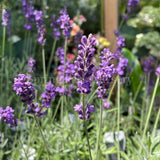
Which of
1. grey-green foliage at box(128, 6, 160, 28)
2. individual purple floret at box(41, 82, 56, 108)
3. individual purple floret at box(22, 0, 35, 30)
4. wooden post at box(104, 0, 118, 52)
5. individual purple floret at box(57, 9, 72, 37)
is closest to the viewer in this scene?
individual purple floret at box(41, 82, 56, 108)

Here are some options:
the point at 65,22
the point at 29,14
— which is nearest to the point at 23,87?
the point at 65,22

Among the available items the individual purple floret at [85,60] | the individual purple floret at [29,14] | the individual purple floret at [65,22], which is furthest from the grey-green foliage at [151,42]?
the individual purple floret at [85,60]

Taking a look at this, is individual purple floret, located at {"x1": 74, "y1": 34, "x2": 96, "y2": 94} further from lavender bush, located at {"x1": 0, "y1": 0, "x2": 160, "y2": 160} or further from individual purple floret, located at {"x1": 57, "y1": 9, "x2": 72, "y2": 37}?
individual purple floret, located at {"x1": 57, "y1": 9, "x2": 72, "y2": 37}

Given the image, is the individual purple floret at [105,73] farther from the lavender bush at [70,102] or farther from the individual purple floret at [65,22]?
the individual purple floret at [65,22]

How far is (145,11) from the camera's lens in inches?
162

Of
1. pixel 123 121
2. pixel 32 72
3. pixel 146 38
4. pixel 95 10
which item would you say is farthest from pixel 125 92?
pixel 95 10

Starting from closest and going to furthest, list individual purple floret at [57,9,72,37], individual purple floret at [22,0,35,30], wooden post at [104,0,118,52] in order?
individual purple floret at [57,9,72,37]
individual purple floret at [22,0,35,30]
wooden post at [104,0,118,52]

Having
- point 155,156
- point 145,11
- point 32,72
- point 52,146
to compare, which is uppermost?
Result: point 145,11

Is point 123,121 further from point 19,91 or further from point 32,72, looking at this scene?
point 19,91

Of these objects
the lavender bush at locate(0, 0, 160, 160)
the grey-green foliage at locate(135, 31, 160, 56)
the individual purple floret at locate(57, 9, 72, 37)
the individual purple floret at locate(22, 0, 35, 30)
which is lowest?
the lavender bush at locate(0, 0, 160, 160)

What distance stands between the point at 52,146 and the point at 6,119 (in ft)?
2.55

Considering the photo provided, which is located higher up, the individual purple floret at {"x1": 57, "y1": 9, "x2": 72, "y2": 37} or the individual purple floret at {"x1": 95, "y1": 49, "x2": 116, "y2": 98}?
the individual purple floret at {"x1": 57, "y1": 9, "x2": 72, "y2": 37}

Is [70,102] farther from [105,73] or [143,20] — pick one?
[143,20]

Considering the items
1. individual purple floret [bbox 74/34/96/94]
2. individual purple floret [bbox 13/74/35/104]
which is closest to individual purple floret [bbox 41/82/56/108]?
individual purple floret [bbox 13/74/35/104]
